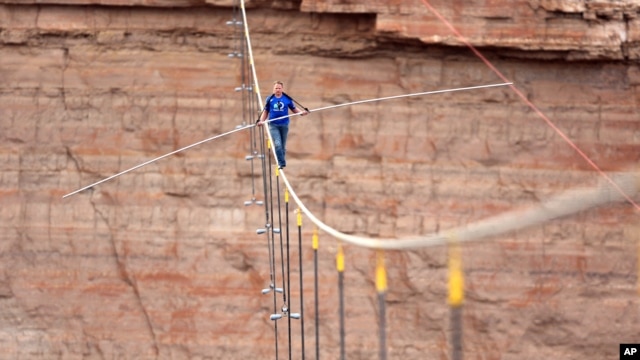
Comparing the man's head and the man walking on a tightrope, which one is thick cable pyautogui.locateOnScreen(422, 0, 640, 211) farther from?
the man's head

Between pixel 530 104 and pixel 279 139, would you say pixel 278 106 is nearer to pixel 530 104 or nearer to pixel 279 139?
pixel 279 139

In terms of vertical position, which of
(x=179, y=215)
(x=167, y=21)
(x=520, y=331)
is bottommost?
(x=520, y=331)

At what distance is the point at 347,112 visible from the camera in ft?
42.9

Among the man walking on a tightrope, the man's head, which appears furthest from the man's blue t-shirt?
the man's head

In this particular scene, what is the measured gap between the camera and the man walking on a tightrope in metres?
9.38

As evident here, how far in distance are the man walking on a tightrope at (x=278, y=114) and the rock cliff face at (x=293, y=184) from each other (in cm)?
325

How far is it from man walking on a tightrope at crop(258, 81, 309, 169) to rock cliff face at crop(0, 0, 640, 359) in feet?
10.7

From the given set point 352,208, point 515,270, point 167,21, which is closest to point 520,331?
point 515,270

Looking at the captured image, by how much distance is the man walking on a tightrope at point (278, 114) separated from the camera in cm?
938

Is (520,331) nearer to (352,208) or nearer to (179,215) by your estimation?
(352,208)

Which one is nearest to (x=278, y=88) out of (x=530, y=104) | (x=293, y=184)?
(x=293, y=184)

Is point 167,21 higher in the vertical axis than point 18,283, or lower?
higher

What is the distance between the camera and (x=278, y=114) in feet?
31.0

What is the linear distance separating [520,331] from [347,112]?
2510mm
